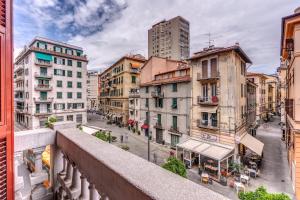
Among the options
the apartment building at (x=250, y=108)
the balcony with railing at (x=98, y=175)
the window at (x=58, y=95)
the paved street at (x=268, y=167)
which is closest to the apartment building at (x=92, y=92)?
the window at (x=58, y=95)

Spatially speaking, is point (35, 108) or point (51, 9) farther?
point (35, 108)

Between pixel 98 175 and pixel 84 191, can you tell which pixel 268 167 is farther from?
pixel 98 175

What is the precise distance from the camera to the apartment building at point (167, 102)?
20.9m

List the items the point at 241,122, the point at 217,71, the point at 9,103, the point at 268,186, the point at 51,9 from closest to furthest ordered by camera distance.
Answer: the point at 9,103
the point at 51,9
the point at 268,186
the point at 217,71
the point at 241,122

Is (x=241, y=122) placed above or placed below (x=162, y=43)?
below

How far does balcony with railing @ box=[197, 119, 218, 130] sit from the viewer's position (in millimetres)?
17516

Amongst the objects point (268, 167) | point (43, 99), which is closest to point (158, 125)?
A: point (268, 167)

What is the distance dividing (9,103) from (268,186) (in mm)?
16825

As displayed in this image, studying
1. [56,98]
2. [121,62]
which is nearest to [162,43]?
[121,62]

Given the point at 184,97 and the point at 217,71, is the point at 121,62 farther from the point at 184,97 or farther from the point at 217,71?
the point at 217,71

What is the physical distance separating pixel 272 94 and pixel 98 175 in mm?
64221

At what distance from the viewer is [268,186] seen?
1322 cm

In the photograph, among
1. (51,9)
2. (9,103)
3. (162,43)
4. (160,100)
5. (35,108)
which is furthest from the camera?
(162,43)

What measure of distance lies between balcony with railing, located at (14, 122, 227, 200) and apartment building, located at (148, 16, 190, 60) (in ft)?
275
